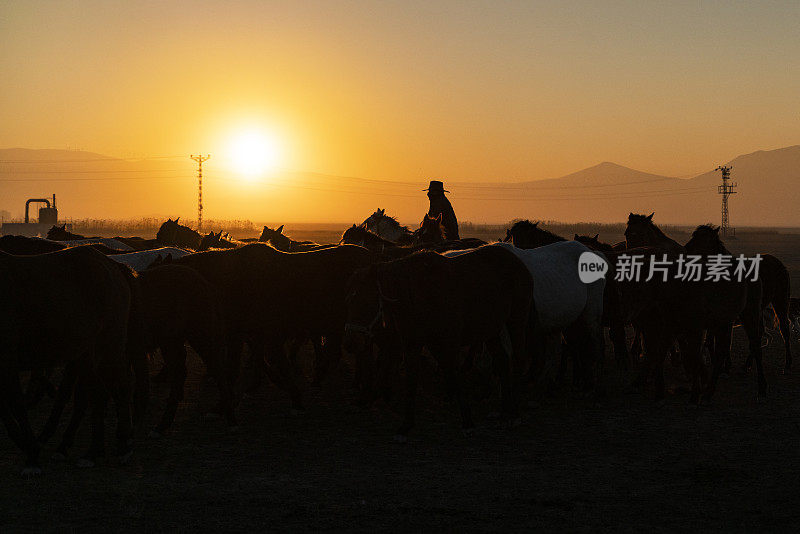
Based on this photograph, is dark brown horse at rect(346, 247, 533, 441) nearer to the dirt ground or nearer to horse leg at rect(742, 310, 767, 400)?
the dirt ground

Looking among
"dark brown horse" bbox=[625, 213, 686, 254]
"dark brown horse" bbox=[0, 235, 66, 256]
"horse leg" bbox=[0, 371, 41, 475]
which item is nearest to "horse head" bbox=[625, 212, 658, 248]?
"dark brown horse" bbox=[625, 213, 686, 254]

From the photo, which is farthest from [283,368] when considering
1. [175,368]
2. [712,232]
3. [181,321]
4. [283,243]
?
[712,232]

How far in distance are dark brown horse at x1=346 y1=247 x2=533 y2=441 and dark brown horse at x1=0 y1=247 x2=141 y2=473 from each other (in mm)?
2436

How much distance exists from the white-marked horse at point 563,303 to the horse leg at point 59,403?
5051 millimetres

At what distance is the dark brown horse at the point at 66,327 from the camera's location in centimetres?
735

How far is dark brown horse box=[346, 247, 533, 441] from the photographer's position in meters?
8.77

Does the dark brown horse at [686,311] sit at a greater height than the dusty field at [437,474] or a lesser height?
greater

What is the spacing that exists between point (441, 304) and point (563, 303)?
2.49 meters

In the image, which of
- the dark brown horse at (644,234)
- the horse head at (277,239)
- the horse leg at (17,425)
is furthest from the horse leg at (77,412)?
the dark brown horse at (644,234)

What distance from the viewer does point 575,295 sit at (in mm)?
10938

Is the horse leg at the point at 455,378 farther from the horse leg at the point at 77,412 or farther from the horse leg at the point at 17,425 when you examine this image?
the horse leg at the point at 17,425

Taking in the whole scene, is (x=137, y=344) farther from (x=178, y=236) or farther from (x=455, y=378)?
(x=178, y=236)

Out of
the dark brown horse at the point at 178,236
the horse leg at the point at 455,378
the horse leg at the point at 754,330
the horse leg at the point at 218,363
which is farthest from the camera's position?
the dark brown horse at the point at 178,236

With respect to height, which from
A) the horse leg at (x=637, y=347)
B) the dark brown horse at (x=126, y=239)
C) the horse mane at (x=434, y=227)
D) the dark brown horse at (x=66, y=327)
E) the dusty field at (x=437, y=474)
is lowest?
the dusty field at (x=437, y=474)
